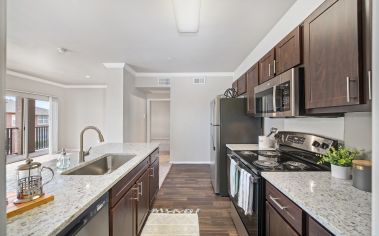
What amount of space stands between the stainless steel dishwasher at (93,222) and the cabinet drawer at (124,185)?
8 centimetres

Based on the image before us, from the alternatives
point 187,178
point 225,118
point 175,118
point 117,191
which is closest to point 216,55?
point 225,118

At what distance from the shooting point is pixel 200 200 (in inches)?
121

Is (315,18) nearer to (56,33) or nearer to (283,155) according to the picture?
(283,155)

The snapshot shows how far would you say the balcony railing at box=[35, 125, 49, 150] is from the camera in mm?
6545

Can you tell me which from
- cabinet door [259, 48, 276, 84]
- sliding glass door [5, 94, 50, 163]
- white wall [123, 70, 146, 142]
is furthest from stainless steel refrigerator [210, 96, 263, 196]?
sliding glass door [5, 94, 50, 163]

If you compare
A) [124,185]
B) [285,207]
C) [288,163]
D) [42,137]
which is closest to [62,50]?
[124,185]

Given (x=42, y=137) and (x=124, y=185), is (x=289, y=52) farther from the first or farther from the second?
(x=42, y=137)

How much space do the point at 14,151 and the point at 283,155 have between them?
732cm

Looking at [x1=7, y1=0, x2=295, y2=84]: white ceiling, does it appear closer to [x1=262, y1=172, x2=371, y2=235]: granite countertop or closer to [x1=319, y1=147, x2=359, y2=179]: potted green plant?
[x1=319, y1=147, x2=359, y2=179]: potted green plant

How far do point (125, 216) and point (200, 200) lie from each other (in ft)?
5.59

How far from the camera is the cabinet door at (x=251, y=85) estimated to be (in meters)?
2.87

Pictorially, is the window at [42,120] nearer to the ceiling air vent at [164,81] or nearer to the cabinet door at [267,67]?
the ceiling air vent at [164,81]

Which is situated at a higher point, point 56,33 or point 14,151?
point 56,33

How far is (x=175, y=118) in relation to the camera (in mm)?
5461
